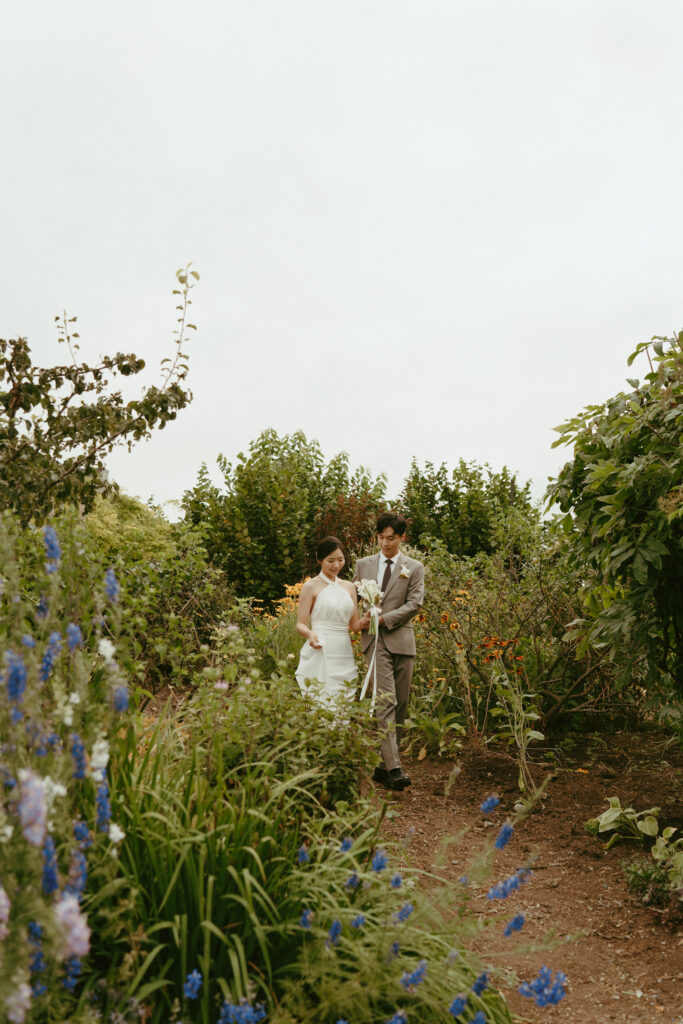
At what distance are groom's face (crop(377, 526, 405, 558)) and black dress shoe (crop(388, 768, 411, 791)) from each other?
1.71 m

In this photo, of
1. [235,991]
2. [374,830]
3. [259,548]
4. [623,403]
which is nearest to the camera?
[235,991]

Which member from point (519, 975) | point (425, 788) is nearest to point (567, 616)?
point (425, 788)

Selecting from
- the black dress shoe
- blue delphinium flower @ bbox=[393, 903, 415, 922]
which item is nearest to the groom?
the black dress shoe

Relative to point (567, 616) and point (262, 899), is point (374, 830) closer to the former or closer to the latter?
point (262, 899)

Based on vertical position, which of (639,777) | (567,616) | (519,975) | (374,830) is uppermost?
(567,616)

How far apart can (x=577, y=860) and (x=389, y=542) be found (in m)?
2.73

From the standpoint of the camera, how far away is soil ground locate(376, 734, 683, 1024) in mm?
3859

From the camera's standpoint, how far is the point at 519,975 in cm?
396

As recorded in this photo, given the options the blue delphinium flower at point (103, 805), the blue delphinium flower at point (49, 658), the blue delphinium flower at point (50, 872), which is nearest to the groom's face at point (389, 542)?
the blue delphinium flower at point (49, 658)

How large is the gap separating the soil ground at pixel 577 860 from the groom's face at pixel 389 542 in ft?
5.74

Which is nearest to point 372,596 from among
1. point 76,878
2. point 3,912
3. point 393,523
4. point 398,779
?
point 393,523

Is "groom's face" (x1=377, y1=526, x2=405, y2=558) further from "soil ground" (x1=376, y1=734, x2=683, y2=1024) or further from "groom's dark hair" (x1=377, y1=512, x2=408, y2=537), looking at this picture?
"soil ground" (x1=376, y1=734, x2=683, y2=1024)

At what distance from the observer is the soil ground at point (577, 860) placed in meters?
3.86

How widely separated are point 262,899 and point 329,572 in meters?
4.17
